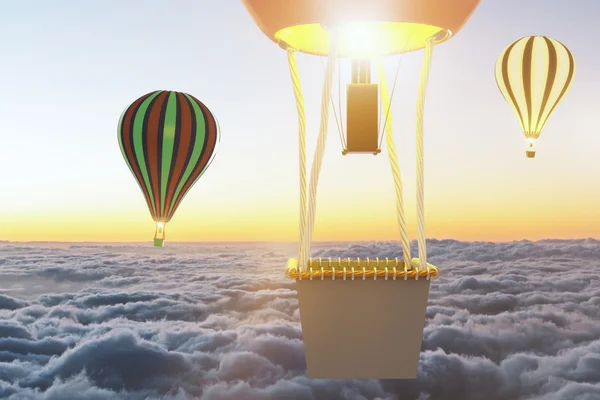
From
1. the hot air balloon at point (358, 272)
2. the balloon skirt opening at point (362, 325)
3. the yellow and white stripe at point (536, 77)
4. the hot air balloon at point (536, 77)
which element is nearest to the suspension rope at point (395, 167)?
the hot air balloon at point (358, 272)

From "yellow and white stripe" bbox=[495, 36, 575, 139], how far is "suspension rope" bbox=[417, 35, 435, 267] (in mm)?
7034

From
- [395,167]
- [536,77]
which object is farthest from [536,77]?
[395,167]

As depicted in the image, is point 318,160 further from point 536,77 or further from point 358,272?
point 536,77

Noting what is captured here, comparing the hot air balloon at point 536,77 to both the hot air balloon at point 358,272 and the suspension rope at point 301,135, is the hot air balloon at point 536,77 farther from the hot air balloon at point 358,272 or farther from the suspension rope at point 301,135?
the suspension rope at point 301,135

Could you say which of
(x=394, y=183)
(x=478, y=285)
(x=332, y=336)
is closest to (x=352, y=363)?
(x=332, y=336)

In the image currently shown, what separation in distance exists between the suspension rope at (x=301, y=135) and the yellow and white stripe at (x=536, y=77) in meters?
7.45

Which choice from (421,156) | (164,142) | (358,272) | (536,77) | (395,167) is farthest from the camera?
(536,77)

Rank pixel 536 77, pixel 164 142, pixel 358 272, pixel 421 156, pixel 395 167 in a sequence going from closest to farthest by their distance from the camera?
1. pixel 358 272
2. pixel 421 156
3. pixel 395 167
4. pixel 164 142
5. pixel 536 77

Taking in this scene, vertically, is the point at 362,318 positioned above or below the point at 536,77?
below

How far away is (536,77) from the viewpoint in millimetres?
10648

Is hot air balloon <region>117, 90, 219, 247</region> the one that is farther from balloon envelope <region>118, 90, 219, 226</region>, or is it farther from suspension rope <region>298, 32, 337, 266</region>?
suspension rope <region>298, 32, 337, 266</region>

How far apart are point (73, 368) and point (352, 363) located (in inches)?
1660

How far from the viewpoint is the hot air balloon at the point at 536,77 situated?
10.6m

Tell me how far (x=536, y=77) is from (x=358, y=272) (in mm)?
8212
